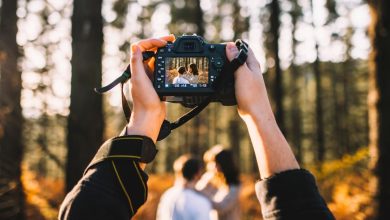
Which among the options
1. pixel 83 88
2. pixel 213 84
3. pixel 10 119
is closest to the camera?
pixel 213 84

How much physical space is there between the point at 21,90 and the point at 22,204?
2.22 m

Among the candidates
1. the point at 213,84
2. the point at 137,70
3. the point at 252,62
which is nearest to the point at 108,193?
the point at 137,70

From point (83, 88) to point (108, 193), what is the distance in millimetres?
4013

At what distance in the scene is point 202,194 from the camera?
6.95 meters

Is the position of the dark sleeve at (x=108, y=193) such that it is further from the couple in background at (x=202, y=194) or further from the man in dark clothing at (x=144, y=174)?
the couple in background at (x=202, y=194)

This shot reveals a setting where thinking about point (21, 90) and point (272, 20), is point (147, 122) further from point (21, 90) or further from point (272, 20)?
point (272, 20)

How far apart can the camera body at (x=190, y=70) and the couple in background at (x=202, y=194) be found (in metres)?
3.30

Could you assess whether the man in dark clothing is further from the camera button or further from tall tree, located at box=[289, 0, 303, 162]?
tall tree, located at box=[289, 0, 303, 162]

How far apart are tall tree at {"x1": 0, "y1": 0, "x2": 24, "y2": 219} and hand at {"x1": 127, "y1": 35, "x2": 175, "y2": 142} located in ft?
25.3

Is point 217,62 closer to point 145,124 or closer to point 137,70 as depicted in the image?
point 137,70

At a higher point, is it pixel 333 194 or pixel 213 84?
pixel 213 84

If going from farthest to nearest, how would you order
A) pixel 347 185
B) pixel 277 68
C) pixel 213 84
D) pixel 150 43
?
1. pixel 277 68
2. pixel 347 185
3. pixel 213 84
4. pixel 150 43

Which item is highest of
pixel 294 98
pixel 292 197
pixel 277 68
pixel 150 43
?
pixel 277 68

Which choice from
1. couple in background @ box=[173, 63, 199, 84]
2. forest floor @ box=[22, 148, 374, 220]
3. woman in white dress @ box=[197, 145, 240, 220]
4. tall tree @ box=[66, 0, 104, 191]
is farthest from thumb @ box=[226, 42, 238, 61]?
forest floor @ box=[22, 148, 374, 220]
